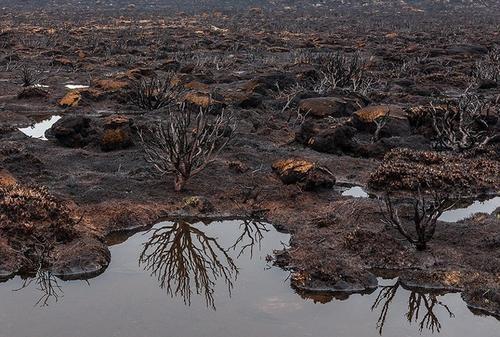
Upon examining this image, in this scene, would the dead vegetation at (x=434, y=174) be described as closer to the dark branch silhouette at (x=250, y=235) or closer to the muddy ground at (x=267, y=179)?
the muddy ground at (x=267, y=179)

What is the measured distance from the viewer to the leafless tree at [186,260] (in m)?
7.04

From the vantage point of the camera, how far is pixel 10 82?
21641 mm

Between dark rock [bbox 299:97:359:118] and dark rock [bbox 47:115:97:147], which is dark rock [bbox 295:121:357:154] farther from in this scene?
dark rock [bbox 47:115:97:147]

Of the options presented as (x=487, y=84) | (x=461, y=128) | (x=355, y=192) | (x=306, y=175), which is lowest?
(x=487, y=84)

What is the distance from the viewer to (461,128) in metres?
13.1

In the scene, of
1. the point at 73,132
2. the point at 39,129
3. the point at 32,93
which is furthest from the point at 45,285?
the point at 32,93

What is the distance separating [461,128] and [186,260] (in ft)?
25.9

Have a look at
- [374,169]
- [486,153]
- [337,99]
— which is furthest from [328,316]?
[337,99]

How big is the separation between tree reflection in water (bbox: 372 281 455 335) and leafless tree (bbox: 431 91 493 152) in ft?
22.0

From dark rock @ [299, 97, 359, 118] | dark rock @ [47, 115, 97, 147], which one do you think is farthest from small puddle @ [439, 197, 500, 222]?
dark rock @ [47, 115, 97, 147]

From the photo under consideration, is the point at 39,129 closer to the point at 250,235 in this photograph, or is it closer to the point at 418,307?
the point at 250,235

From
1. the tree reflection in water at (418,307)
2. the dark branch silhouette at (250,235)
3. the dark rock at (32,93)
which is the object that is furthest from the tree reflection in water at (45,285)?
the dark rock at (32,93)

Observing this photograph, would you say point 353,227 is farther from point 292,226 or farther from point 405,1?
point 405,1

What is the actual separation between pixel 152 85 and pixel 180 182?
7835 millimetres
